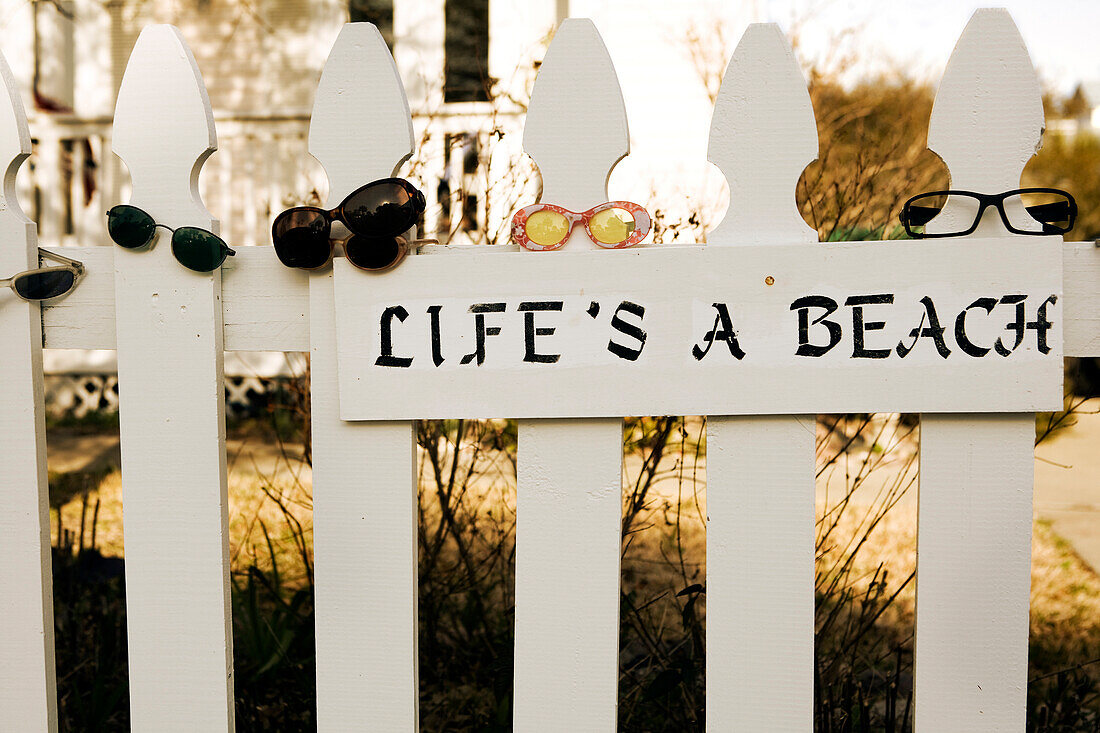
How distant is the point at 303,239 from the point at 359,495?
43cm

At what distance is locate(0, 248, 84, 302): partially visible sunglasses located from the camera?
4.57ft

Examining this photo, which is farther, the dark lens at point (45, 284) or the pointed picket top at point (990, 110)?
the dark lens at point (45, 284)

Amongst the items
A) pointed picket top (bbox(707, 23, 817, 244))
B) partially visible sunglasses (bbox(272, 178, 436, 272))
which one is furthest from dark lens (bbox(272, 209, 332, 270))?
pointed picket top (bbox(707, 23, 817, 244))

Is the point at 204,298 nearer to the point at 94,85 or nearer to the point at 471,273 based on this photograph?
the point at 471,273

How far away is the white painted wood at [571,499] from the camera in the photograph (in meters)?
1.33

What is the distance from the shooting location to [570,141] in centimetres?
133

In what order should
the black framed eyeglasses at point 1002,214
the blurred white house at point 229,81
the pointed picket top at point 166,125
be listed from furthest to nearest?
the blurred white house at point 229,81
the pointed picket top at point 166,125
the black framed eyeglasses at point 1002,214

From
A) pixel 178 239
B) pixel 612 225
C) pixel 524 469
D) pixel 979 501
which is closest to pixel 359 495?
pixel 524 469

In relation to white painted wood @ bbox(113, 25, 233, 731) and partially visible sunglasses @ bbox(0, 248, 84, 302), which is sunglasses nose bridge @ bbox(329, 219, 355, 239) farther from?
partially visible sunglasses @ bbox(0, 248, 84, 302)

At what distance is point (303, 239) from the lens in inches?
51.7

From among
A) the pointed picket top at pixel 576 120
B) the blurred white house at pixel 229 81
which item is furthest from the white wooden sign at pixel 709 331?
the blurred white house at pixel 229 81

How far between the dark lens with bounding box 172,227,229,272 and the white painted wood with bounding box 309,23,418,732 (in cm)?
16

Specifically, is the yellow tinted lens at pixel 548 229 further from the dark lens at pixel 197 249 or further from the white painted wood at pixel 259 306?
the dark lens at pixel 197 249

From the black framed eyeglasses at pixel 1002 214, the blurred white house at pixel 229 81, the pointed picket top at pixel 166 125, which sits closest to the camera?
the black framed eyeglasses at pixel 1002 214
